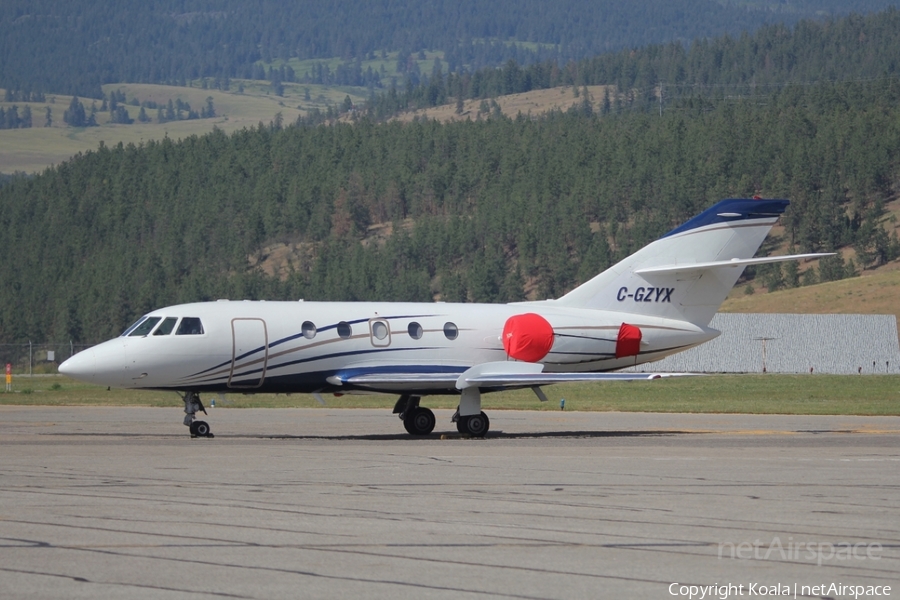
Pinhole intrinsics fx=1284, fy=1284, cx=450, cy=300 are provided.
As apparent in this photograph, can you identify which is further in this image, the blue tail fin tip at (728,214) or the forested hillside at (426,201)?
the forested hillside at (426,201)

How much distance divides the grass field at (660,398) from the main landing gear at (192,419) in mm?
17401

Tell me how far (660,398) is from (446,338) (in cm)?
2236

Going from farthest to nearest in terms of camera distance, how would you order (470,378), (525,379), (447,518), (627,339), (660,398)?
(660,398) → (627,339) → (470,378) → (525,379) → (447,518)

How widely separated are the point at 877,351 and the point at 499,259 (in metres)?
59.7

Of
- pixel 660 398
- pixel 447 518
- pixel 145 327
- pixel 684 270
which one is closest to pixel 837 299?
pixel 660 398

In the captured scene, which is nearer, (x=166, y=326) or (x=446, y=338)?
(x=166, y=326)

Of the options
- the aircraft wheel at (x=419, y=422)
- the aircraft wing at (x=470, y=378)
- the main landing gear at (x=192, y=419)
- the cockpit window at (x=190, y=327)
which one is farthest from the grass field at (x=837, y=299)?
the cockpit window at (x=190, y=327)

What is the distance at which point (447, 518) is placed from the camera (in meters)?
14.0

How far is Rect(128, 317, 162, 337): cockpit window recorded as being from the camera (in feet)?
85.2

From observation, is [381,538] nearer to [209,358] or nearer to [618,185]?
[209,358]

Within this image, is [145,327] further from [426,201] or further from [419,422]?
[426,201]

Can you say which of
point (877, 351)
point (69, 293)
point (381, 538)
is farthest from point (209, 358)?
point (69, 293)

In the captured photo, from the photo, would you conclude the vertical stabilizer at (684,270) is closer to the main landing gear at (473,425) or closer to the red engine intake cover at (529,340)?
the red engine intake cover at (529,340)

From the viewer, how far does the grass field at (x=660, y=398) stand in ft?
136
